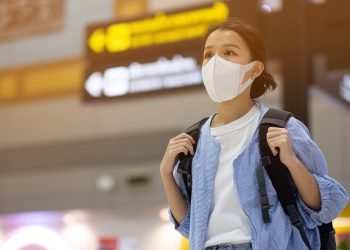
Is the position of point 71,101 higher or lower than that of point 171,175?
higher

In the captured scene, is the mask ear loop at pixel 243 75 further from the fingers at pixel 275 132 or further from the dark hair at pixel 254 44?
the fingers at pixel 275 132

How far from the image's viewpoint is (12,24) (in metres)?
8.66

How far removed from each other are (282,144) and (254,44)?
40 centimetres

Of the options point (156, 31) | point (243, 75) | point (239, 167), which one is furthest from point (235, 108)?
point (156, 31)

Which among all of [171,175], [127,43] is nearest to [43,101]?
[127,43]

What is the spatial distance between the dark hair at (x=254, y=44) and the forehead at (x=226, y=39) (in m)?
0.01

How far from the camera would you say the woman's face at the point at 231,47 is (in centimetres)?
210

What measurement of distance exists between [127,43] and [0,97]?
475 cm

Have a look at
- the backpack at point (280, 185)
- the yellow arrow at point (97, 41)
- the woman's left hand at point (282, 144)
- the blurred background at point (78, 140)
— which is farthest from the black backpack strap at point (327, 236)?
the blurred background at point (78, 140)

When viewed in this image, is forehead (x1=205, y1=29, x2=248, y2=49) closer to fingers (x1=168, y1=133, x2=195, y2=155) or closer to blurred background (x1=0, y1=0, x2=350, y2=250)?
fingers (x1=168, y1=133, x2=195, y2=155)

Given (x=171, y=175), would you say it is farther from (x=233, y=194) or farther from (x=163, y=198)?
(x=163, y=198)

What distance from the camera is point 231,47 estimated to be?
2104mm

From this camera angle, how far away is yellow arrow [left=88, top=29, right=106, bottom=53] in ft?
16.1

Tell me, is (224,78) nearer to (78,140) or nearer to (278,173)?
(278,173)
